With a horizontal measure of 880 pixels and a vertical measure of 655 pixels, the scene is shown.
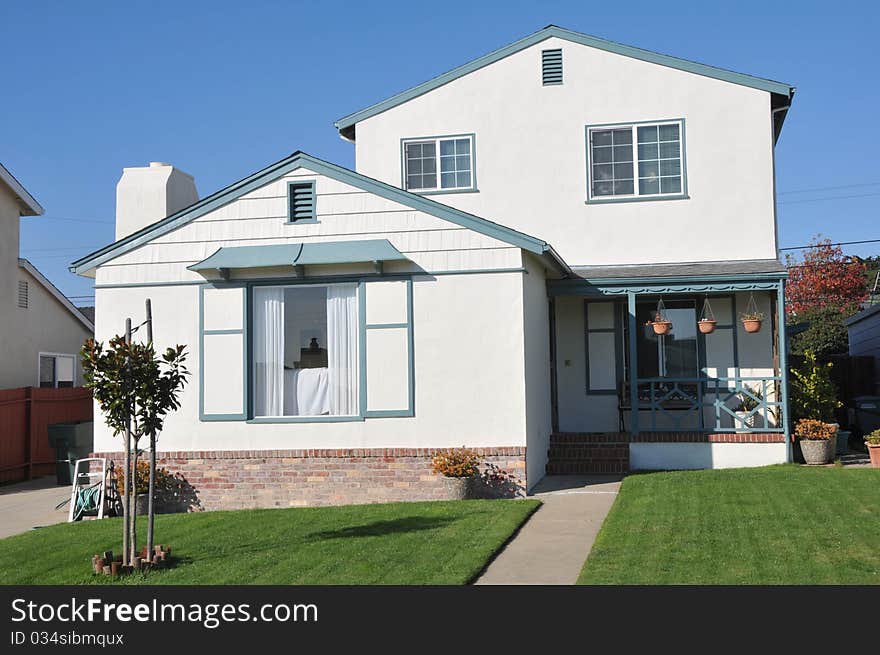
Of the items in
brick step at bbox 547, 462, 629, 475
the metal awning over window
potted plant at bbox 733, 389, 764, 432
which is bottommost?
brick step at bbox 547, 462, 629, 475

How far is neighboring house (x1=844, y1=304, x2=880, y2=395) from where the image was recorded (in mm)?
20609

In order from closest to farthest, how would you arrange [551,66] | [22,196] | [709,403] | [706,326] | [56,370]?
[706,326] < [709,403] < [551,66] < [22,196] < [56,370]

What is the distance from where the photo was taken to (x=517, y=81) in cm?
1759

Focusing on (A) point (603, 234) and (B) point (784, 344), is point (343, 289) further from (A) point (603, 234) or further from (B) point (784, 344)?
(B) point (784, 344)

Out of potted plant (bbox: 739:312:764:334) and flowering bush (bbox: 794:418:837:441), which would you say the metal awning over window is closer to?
potted plant (bbox: 739:312:764:334)

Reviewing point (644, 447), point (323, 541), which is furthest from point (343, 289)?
point (644, 447)

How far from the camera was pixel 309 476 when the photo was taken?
43.9ft

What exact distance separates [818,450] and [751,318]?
2.40 metres

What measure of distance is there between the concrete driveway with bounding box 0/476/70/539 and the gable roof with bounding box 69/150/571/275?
3658mm

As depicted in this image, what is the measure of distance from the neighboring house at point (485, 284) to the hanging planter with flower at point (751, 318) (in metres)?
0.06

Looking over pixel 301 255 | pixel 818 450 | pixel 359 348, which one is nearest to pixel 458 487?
pixel 359 348

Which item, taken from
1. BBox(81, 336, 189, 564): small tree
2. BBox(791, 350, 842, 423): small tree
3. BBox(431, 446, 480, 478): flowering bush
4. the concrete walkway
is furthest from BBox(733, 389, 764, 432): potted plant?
BBox(81, 336, 189, 564): small tree

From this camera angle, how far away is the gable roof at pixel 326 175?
1321cm

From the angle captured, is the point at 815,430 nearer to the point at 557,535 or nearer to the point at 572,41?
the point at 557,535
